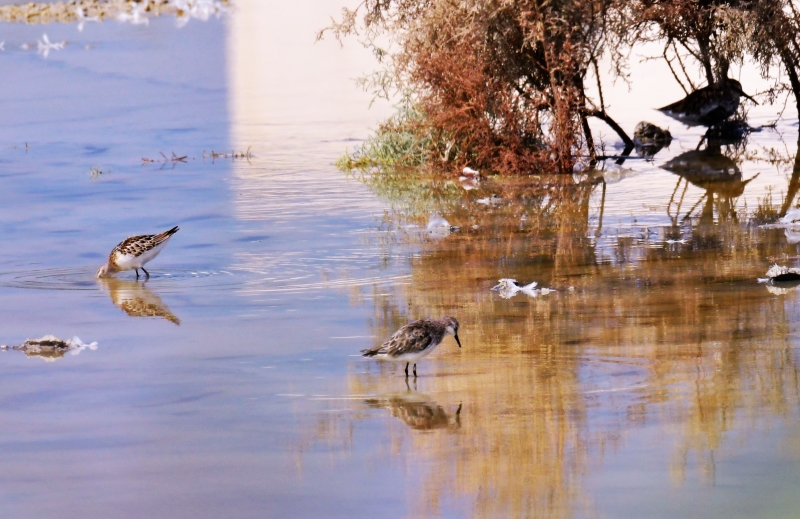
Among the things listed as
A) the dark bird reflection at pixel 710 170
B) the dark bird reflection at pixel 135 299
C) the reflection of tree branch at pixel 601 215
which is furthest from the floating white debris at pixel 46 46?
the dark bird reflection at pixel 135 299

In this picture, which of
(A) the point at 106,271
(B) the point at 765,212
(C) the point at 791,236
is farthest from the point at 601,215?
(A) the point at 106,271

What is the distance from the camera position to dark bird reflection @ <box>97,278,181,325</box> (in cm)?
972

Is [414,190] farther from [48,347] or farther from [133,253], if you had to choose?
[48,347]

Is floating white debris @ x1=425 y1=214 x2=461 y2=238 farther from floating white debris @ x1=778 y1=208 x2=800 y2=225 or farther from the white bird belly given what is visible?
the white bird belly

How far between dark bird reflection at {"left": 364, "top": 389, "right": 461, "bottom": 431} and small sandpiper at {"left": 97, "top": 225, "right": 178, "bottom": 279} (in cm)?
422

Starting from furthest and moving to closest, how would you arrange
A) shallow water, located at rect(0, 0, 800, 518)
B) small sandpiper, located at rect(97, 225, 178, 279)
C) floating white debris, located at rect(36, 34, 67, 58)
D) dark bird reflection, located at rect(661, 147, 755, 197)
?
1. floating white debris, located at rect(36, 34, 67, 58)
2. dark bird reflection, located at rect(661, 147, 755, 197)
3. small sandpiper, located at rect(97, 225, 178, 279)
4. shallow water, located at rect(0, 0, 800, 518)

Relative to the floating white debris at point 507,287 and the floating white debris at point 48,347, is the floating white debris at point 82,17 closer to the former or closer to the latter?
the floating white debris at point 507,287

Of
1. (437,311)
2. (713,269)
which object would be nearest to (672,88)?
(713,269)

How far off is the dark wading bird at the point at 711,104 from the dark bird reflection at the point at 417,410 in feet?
55.1

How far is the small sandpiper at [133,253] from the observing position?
35.4 feet

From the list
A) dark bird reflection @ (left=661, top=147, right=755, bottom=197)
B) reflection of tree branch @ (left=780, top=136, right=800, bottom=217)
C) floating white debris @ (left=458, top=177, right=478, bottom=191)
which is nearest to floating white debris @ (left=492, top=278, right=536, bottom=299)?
reflection of tree branch @ (left=780, top=136, right=800, bottom=217)

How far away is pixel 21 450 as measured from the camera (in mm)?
6480

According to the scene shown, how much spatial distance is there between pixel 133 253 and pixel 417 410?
4595 mm

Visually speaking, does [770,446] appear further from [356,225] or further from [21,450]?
[356,225]
